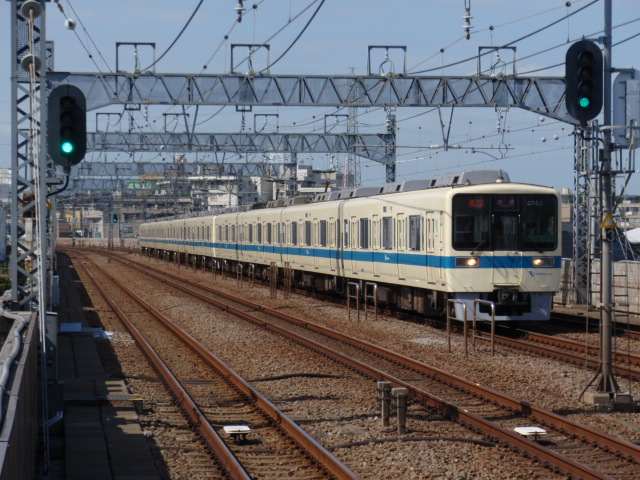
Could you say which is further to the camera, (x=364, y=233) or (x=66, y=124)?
(x=364, y=233)

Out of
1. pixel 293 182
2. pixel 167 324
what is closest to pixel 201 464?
pixel 167 324

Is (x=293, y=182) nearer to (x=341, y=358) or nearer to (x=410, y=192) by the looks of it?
(x=410, y=192)

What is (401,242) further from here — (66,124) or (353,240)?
(66,124)

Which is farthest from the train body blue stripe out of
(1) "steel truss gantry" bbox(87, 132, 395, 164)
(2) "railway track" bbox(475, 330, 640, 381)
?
(1) "steel truss gantry" bbox(87, 132, 395, 164)

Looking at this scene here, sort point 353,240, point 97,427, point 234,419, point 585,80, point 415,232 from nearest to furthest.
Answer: point 97,427 → point 234,419 → point 585,80 → point 415,232 → point 353,240

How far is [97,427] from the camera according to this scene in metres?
9.76

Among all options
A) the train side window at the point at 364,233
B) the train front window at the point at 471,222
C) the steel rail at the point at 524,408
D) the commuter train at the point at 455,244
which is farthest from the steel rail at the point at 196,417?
the train side window at the point at 364,233

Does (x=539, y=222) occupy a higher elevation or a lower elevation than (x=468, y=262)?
higher

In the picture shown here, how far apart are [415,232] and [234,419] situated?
953 cm

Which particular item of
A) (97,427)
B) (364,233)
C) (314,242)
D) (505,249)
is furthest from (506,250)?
(314,242)

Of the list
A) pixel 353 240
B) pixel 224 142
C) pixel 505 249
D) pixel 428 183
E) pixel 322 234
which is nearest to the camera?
pixel 505 249

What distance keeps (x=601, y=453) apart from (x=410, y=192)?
11772mm

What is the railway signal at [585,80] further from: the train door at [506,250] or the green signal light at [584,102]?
the train door at [506,250]

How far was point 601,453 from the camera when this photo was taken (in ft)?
27.8
